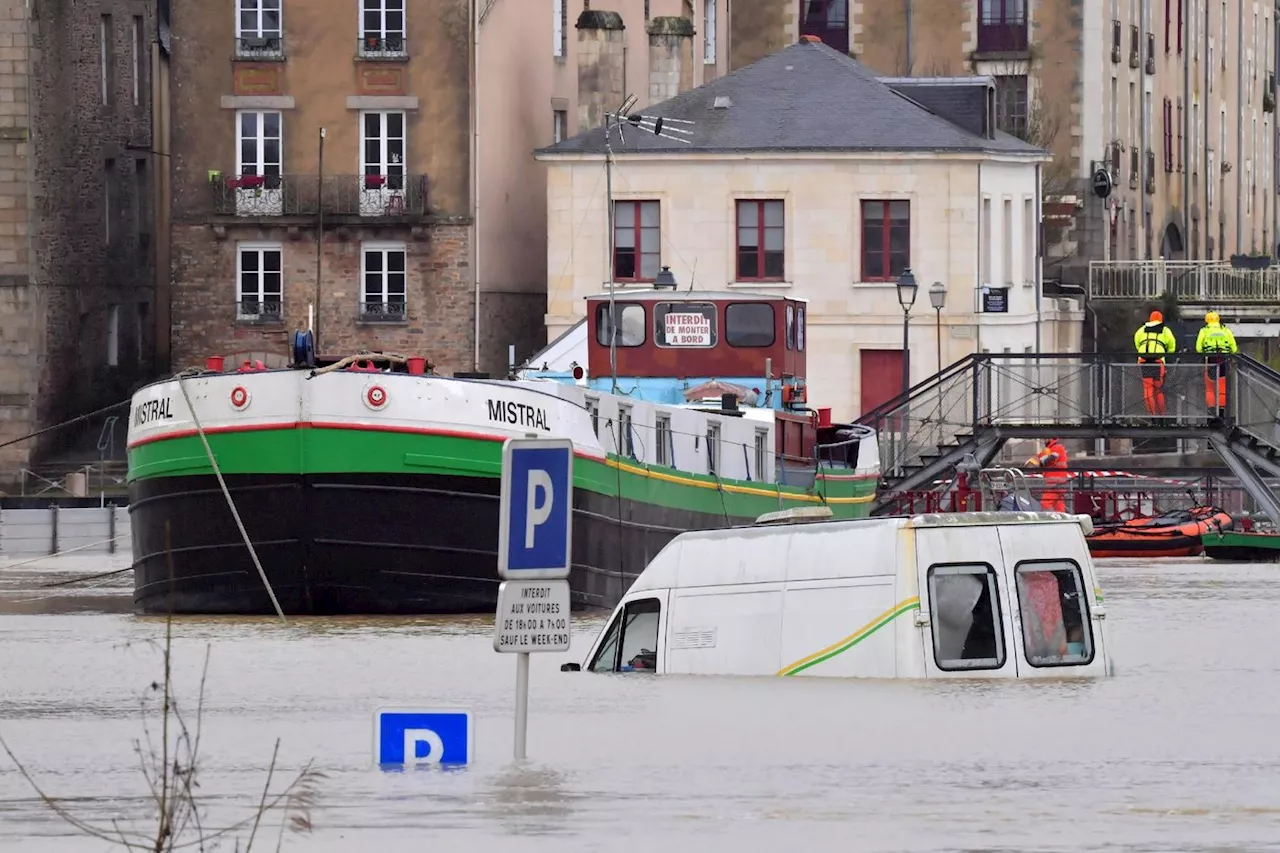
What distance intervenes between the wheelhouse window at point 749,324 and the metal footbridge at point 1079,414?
15.3 feet

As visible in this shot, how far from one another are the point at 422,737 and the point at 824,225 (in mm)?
45363

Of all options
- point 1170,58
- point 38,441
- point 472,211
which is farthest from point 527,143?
point 1170,58

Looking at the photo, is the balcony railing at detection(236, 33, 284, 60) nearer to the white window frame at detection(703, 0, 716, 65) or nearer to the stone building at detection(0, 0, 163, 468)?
the stone building at detection(0, 0, 163, 468)

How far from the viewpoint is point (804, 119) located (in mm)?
61844

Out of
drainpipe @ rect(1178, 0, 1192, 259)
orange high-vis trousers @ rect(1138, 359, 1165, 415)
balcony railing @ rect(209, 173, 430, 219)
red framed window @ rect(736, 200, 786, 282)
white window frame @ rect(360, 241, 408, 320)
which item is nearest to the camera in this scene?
orange high-vis trousers @ rect(1138, 359, 1165, 415)

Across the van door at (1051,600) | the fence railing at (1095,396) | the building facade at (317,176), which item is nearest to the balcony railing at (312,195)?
the building facade at (317,176)

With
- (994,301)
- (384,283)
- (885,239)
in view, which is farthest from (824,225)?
(384,283)

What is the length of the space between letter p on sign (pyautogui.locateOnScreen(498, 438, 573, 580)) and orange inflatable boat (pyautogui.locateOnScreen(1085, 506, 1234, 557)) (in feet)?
109

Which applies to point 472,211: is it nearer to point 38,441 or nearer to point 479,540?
point 38,441

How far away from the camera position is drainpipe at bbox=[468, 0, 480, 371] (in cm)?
5984

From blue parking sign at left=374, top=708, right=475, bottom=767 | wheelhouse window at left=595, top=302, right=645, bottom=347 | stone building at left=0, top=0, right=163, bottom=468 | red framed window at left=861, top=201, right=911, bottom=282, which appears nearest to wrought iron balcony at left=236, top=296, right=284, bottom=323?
stone building at left=0, top=0, right=163, bottom=468

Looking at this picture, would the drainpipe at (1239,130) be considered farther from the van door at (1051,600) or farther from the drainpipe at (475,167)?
the van door at (1051,600)

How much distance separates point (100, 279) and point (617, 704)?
45480 mm

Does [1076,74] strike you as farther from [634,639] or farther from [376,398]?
[634,639]
